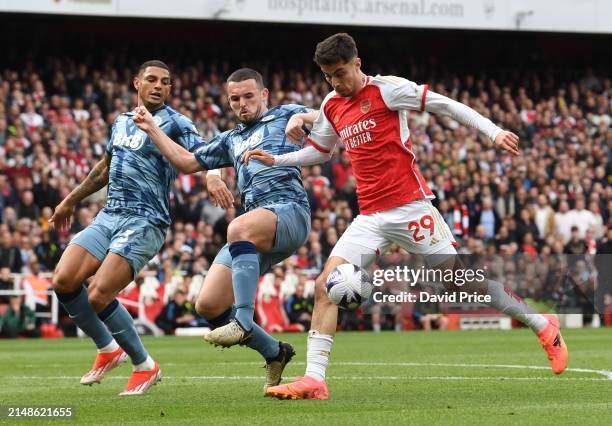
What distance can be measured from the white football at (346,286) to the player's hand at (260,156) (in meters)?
1.00

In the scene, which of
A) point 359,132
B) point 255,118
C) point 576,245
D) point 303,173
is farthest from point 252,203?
point 576,245

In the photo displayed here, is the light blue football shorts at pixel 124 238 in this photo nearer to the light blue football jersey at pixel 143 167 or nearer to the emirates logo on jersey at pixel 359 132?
the light blue football jersey at pixel 143 167

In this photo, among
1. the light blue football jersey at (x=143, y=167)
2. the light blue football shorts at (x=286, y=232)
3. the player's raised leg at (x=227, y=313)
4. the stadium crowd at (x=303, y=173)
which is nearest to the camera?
the light blue football shorts at (x=286, y=232)

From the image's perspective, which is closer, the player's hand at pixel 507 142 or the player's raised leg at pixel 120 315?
the player's hand at pixel 507 142

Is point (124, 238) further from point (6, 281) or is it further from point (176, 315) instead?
point (176, 315)

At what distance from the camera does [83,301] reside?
9.31 m

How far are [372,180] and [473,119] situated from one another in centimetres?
92

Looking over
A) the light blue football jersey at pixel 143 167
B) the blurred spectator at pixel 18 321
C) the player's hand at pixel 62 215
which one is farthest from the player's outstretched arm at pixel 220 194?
the blurred spectator at pixel 18 321

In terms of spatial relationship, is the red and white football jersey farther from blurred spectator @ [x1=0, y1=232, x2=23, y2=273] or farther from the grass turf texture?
A: blurred spectator @ [x1=0, y1=232, x2=23, y2=273]

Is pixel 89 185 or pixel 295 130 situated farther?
pixel 89 185

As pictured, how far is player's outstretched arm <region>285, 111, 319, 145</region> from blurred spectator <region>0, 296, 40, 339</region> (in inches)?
479

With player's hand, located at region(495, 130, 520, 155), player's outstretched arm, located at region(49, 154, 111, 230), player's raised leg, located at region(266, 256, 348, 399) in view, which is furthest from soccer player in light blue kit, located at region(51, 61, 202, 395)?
player's hand, located at region(495, 130, 520, 155)

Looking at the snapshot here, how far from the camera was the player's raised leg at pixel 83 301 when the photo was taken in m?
9.10

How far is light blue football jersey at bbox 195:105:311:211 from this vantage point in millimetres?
8883
